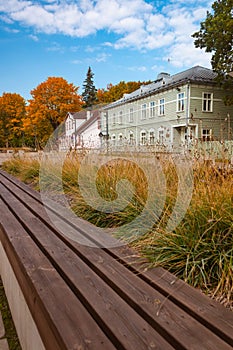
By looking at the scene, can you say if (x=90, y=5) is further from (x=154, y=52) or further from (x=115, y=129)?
(x=115, y=129)

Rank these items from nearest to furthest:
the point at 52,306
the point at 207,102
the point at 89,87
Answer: the point at 52,306, the point at 207,102, the point at 89,87

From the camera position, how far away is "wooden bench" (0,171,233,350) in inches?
29.9

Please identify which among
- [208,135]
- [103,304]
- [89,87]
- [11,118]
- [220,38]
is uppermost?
[89,87]

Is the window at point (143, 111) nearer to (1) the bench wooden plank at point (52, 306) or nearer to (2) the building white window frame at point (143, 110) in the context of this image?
(2) the building white window frame at point (143, 110)

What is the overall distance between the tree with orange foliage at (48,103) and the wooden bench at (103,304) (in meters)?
28.6

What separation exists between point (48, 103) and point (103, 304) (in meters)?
30.7

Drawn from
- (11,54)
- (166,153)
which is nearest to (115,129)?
(11,54)

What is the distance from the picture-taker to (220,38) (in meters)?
13.8

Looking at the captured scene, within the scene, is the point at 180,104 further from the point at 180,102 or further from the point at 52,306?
the point at 52,306

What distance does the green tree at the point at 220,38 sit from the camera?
44.2 ft

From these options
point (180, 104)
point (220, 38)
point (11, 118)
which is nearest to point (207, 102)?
point (180, 104)

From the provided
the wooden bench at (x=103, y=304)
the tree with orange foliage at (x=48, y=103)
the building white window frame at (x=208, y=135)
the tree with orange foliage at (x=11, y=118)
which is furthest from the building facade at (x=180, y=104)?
the tree with orange foliage at (x=11, y=118)

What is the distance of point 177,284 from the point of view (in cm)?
109

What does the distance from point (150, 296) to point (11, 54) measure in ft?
42.2
